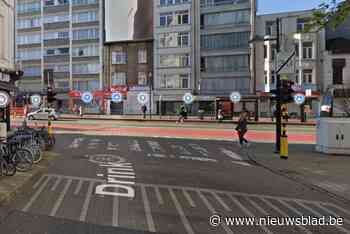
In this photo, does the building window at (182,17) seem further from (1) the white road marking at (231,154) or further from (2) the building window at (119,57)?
(1) the white road marking at (231,154)

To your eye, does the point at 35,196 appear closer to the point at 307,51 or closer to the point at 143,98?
the point at 307,51

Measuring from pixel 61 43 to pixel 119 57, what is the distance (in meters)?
11.0

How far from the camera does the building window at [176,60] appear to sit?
62531 millimetres

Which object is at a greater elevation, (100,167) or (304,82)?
(304,82)

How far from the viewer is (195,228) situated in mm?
6172

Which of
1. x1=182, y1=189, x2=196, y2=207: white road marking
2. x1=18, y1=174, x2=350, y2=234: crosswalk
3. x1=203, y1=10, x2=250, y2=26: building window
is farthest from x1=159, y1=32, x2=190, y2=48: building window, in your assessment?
x1=182, y1=189, x2=196, y2=207: white road marking

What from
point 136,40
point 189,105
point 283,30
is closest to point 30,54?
point 136,40

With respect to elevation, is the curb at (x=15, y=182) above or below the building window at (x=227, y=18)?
below

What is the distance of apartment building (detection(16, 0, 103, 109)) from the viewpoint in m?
67.4

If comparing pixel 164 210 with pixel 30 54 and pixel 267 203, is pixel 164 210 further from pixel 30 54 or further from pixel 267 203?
pixel 30 54

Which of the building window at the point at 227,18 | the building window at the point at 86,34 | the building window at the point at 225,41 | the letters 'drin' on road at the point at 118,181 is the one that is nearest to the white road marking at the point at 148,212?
the letters 'drin' on road at the point at 118,181

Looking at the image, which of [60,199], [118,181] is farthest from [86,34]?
[60,199]

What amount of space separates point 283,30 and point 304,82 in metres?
7.93

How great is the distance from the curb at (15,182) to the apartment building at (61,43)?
56.2 meters
